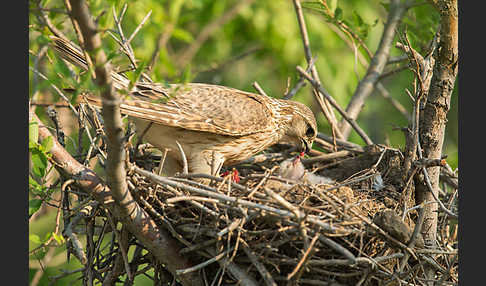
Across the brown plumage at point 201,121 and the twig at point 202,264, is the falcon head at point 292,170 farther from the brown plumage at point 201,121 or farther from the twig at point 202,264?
the twig at point 202,264

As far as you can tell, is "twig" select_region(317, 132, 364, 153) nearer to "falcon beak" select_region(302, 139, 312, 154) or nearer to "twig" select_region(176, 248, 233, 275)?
"falcon beak" select_region(302, 139, 312, 154)

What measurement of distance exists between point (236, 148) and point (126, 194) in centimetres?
187

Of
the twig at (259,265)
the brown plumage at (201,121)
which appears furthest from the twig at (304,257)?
the brown plumage at (201,121)

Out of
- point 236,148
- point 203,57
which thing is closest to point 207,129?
point 236,148

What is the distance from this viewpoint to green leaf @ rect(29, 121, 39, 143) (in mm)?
3674

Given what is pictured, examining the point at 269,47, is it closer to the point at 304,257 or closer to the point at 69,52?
the point at 69,52

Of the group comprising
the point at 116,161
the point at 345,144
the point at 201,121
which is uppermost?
the point at 116,161

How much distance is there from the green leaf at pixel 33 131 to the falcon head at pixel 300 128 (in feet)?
9.28

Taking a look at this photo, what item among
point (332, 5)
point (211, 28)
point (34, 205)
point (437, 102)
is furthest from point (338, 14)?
point (211, 28)

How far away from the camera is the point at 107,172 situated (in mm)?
3312

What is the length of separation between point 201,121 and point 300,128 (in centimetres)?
131

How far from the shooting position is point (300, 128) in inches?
232

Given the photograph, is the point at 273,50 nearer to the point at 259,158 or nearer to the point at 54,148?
the point at 259,158

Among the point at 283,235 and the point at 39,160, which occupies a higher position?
the point at 39,160
